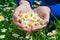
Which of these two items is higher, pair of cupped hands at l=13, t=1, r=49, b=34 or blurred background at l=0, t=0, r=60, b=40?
pair of cupped hands at l=13, t=1, r=49, b=34

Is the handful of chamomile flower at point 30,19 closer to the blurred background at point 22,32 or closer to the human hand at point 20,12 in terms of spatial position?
the human hand at point 20,12

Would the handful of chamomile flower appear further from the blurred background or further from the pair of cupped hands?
the blurred background

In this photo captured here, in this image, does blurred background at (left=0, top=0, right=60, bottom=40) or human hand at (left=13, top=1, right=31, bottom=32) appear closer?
human hand at (left=13, top=1, right=31, bottom=32)

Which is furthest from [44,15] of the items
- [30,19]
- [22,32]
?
[22,32]

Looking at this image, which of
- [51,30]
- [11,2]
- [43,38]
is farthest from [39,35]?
[11,2]

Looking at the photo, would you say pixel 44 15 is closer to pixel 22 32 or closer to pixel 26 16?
pixel 26 16

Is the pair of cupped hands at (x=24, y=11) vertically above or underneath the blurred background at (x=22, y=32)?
above

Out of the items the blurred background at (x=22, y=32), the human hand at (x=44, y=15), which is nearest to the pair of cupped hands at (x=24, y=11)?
the human hand at (x=44, y=15)

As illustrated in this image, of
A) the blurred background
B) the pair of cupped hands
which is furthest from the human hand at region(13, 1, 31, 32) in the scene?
the blurred background

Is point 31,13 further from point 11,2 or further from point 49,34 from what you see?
point 11,2

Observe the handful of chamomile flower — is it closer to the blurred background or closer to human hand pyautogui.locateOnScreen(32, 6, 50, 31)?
human hand pyautogui.locateOnScreen(32, 6, 50, 31)
